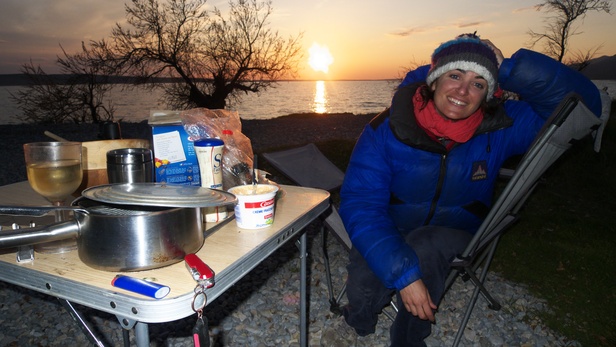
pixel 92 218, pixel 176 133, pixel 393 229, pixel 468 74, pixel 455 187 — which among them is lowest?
pixel 393 229

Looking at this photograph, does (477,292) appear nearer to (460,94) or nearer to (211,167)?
(460,94)

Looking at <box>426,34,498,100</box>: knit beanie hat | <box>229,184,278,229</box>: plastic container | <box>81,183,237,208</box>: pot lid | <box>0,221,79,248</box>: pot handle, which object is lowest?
<box>229,184,278,229</box>: plastic container

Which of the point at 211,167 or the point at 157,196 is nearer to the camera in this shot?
the point at 157,196

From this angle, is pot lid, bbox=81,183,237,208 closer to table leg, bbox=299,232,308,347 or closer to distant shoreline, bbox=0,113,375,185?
table leg, bbox=299,232,308,347

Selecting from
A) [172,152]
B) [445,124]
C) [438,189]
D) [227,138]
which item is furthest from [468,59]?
[172,152]

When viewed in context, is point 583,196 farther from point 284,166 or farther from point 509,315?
point 284,166

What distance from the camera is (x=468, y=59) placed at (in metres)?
2.04

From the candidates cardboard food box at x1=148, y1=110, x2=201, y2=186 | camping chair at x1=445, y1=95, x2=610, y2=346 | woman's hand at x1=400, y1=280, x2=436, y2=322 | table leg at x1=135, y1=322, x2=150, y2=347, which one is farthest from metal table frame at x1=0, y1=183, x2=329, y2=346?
camping chair at x1=445, y1=95, x2=610, y2=346

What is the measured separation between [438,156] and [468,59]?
0.52 m

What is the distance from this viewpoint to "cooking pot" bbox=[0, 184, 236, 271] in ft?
2.95

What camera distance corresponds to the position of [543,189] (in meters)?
6.13

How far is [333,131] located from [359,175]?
12995mm

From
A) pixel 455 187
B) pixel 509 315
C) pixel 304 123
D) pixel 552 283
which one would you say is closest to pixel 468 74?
pixel 455 187

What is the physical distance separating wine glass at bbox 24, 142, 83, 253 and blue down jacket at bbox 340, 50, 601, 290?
4.12 ft
